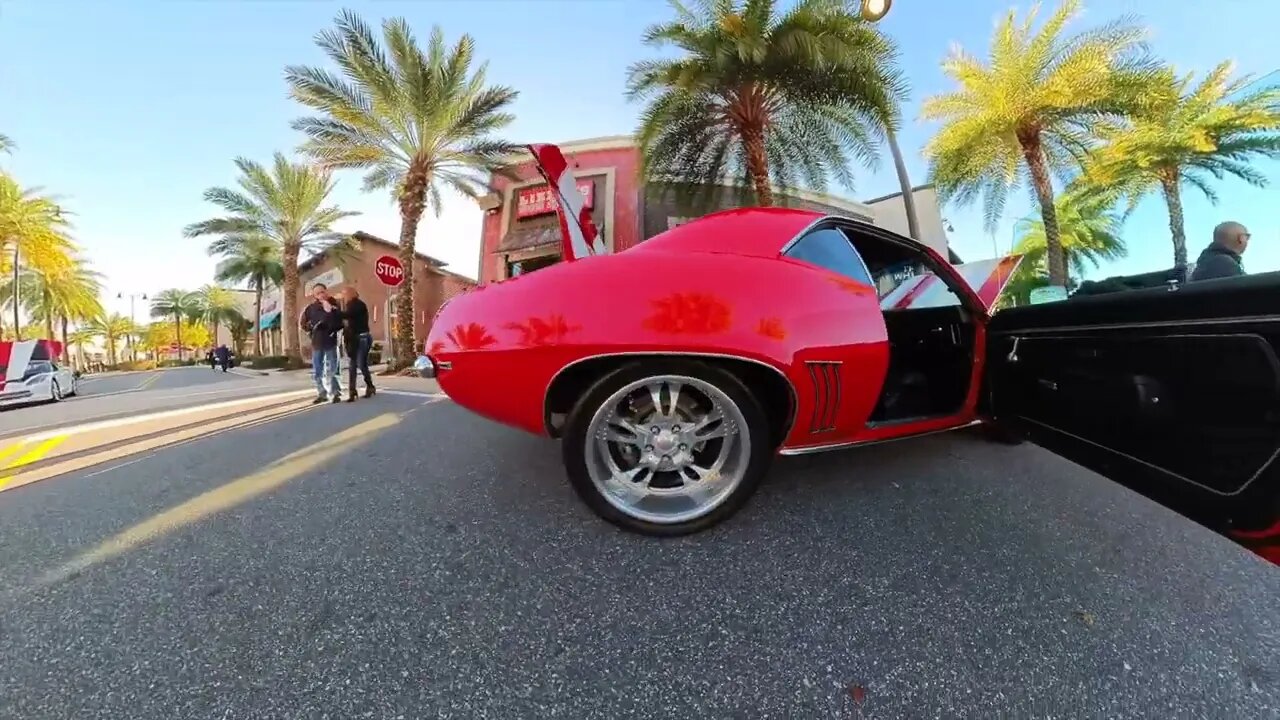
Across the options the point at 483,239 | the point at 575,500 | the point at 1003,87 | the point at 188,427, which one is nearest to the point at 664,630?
the point at 575,500

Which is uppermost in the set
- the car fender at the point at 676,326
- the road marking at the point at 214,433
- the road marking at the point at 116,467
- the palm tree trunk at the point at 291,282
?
the palm tree trunk at the point at 291,282

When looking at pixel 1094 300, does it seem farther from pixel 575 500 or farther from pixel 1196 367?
pixel 575 500

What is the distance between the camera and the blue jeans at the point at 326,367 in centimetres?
573

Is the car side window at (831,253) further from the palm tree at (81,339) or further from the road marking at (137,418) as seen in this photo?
the palm tree at (81,339)

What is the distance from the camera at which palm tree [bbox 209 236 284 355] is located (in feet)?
69.8

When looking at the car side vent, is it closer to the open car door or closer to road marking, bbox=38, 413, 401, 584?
A: the open car door

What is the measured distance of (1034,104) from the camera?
10.3m

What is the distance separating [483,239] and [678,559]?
17.6 metres

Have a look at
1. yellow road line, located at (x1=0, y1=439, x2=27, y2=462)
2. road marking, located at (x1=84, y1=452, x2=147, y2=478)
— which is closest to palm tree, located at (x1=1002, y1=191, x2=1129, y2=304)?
road marking, located at (x1=84, y1=452, x2=147, y2=478)

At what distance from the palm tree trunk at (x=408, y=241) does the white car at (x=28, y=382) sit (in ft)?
20.8

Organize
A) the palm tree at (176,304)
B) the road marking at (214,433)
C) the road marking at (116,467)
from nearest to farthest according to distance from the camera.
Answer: the road marking at (116,467)
the road marking at (214,433)
the palm tree at (176,304)

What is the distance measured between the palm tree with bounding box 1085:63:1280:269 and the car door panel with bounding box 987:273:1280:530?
9397 mm

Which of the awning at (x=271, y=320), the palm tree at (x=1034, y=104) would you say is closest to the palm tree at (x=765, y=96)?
the palm tree at (x=1034, y=104)

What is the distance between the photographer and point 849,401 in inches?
77.3
